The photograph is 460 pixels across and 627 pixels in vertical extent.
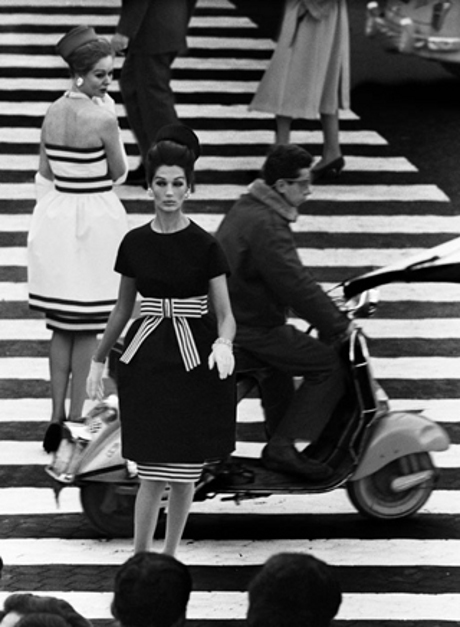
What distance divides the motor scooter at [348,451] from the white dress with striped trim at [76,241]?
864 millimetres

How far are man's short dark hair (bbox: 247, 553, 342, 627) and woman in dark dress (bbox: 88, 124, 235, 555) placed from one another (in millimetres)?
2536

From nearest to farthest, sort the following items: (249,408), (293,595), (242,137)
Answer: (293,595), (249,408), (242,137)

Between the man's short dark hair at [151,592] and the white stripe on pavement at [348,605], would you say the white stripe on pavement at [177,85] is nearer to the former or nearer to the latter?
the white stripe on pavement at [348,605]

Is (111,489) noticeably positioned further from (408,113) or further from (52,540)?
(408,113)

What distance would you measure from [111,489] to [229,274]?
4.22 ft

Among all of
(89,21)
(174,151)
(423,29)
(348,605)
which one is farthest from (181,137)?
(89,21)

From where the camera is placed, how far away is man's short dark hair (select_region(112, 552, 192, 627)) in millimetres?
5715

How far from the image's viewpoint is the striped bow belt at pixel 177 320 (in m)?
8.20

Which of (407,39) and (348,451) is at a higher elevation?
(348,451)

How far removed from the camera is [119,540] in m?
9.12

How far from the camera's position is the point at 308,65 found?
1445 centimetres

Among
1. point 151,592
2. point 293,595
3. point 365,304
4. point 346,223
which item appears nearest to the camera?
point 293,595

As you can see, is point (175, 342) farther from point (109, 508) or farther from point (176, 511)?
point (109, 508)

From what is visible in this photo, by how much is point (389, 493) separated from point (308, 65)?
19.2 ft
